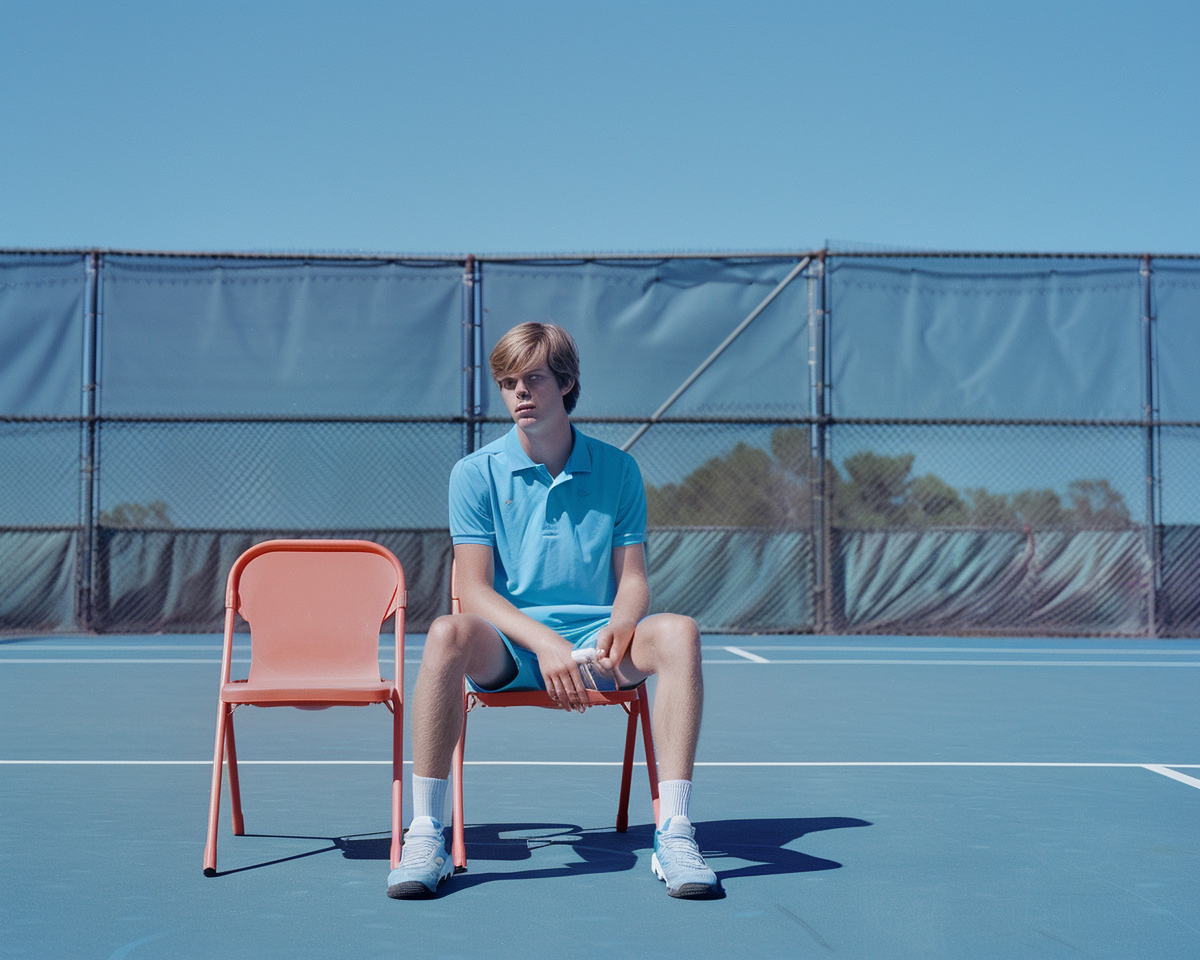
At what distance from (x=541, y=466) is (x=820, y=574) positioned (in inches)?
258

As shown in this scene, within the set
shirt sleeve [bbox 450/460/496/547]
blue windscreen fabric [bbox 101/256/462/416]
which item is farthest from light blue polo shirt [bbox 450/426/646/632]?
blue windscreen fabric [bbox 101/256/462/416]

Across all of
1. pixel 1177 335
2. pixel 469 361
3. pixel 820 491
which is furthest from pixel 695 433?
pixel 1177 335

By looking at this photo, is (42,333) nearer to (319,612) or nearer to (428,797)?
(319,612)

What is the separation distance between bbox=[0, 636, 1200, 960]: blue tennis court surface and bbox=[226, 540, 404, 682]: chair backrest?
0.40 meters

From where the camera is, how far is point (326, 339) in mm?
9336

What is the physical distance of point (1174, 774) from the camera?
3.92m

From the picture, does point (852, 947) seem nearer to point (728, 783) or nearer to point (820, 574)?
point (728, 783)

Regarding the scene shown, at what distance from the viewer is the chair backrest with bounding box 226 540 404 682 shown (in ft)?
11.1

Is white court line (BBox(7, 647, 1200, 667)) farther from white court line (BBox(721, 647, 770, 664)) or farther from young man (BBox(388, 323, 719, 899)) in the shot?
young man (BBox(388, 323, 719, 899))

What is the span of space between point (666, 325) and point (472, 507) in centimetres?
659

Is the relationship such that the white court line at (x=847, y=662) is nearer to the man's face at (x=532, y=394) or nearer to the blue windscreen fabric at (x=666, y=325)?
the blue windscreen fabric at (x=666, y=325)

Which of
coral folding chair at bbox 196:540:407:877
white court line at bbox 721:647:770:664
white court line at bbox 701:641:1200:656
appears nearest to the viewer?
coral folding chair at bbox 196:540:407:877

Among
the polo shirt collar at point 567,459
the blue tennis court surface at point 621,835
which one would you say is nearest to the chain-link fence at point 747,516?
the blue tennis court surface at point 621,835

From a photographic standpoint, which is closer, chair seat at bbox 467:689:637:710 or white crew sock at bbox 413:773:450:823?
white crew sock at bbox 413:773:450:823
